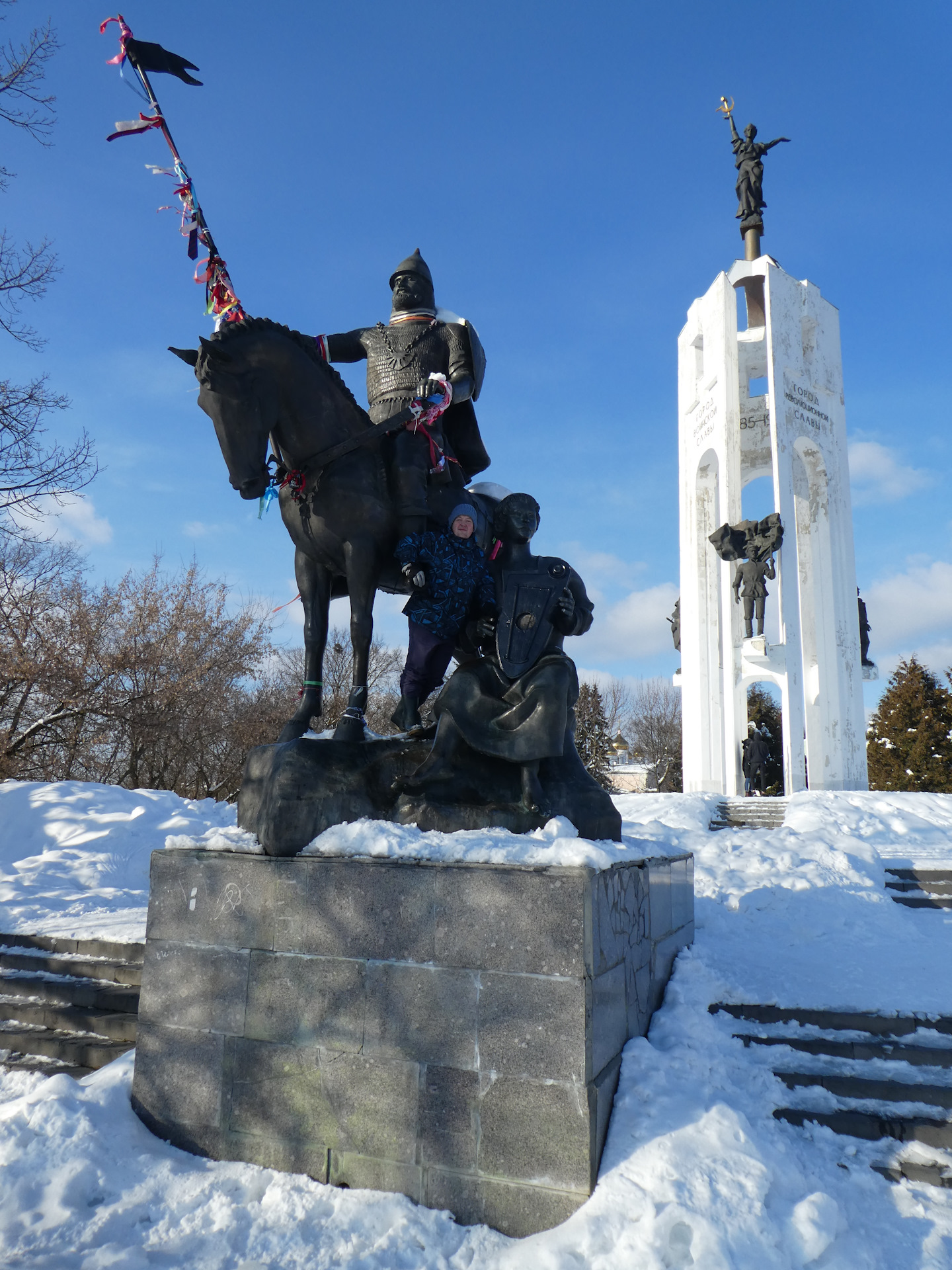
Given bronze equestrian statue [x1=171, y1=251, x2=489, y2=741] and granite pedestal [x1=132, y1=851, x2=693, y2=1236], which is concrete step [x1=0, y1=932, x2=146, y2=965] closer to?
granite pedestal [x1=132, y1=851, x2=693, y2=1236]

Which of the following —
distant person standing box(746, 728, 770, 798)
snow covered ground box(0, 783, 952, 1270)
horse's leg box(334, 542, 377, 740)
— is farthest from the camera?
distant person standing box(746, 728, 770, 798)

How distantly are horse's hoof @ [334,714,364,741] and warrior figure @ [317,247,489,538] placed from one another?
1.10m

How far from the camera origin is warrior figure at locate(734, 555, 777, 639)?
835 inches

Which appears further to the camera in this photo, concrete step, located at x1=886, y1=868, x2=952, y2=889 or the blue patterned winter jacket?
concrete step, located at x1=886, y1=868, x2=952, y2=889

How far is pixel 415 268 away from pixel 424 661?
2.56 metres

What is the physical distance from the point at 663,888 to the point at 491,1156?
2.07 meters

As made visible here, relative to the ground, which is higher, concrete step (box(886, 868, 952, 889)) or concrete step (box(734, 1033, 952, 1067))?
concrete step (box(886, 868, 952, 889))

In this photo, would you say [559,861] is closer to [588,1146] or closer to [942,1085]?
[588,1146]

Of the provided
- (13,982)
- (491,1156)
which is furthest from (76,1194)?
(13,982)

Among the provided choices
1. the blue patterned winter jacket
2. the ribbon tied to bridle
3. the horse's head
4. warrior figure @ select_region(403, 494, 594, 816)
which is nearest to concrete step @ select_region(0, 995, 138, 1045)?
warrior figure @ select_region(403, 494, 594, 816)

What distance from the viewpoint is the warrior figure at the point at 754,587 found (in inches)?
835

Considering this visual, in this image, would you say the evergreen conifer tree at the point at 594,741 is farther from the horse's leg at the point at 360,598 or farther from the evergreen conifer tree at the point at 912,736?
the horse's leg at the point at 360,598

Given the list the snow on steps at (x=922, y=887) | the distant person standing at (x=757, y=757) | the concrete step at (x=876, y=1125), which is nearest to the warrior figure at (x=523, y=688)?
the concrete step at (x=876, y=1125)

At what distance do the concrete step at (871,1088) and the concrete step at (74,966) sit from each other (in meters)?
3.97
